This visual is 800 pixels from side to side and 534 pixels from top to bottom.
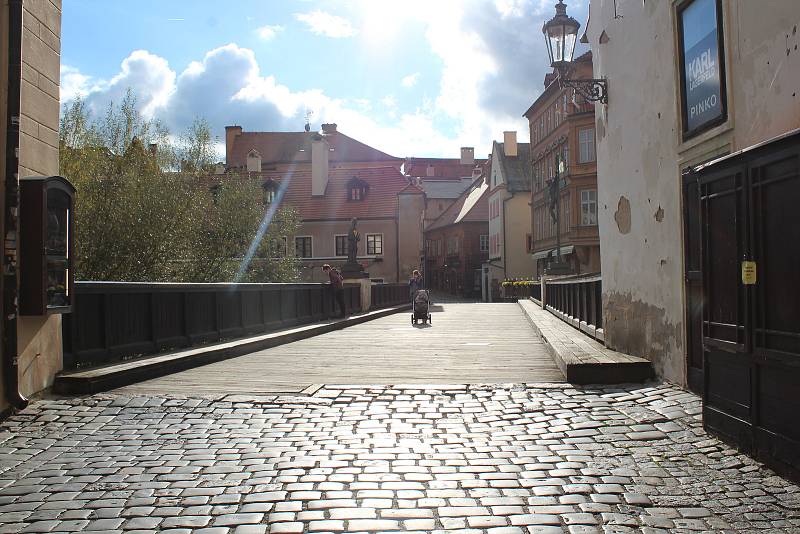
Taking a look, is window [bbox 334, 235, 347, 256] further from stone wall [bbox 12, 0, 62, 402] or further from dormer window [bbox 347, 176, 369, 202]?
stone wall [bbox 12, 0, 62, 402]

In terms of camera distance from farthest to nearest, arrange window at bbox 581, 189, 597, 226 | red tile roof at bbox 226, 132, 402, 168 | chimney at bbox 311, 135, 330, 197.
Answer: red tile roof at bbox 226, 132, 402, 168, chimney at bbox 311, 135, 330, 197, window at bbox 581, 189, 597, 226

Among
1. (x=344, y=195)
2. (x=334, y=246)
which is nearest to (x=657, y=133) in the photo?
(x=334, y=246)

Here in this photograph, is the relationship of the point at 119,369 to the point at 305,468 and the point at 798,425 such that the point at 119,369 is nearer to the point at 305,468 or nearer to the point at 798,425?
the point at 305,468

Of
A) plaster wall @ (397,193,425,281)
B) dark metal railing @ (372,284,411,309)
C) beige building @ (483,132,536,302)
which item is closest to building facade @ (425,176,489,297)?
beige building @ (483,132,536,302)

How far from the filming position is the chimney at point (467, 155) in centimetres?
11331

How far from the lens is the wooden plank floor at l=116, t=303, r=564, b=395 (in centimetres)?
883

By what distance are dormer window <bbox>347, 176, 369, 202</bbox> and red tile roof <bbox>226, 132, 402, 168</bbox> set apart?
1756 cm

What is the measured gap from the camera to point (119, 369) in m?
8.55

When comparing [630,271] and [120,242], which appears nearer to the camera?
[630,271]

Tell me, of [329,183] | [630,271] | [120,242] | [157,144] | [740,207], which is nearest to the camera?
[740,207]

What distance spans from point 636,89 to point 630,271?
2193 mm

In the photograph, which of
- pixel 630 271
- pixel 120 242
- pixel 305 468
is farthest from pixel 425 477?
pixel 120 242

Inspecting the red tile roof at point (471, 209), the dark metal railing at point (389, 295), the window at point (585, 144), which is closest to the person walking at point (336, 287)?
the dark metal railing at point (389, 295)

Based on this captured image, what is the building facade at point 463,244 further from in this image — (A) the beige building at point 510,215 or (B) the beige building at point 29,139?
(B) the beige building at point 29,139
